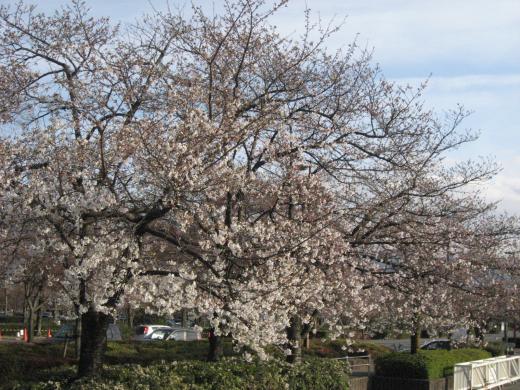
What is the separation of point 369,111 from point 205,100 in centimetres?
369

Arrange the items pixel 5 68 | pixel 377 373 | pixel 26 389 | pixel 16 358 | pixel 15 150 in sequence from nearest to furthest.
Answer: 1. pixel 26 389
2. pixel 15 150
3. pixel 5 68
4. pixel 16 358
5. pixel 377 373

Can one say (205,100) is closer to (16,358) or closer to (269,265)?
(269,265)

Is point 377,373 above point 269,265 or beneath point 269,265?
beneath

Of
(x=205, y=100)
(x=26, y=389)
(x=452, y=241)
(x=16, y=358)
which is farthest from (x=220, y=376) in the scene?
(x=16, y=358)

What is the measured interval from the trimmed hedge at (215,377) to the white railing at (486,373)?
4.55 meters

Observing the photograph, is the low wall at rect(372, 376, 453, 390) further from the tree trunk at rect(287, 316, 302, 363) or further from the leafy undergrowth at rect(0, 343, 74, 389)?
the leafy undergrowth at rect(0, 343, 74, 389)

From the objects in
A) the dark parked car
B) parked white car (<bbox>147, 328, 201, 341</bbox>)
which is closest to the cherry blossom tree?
the dark parked car

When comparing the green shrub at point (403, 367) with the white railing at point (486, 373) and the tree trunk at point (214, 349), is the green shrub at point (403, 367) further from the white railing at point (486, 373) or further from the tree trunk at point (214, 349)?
the tree trunk at point (214, 349)

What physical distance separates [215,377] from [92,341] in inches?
76.1

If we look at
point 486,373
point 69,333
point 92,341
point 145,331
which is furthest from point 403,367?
point 145,331

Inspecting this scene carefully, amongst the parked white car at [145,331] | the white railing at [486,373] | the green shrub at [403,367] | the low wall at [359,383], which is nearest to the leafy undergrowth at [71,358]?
the green shrub at [403,367]

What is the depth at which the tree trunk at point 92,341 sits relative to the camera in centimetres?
947

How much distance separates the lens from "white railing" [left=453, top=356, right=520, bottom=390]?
1638cm

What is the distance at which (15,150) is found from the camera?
9141 mm
